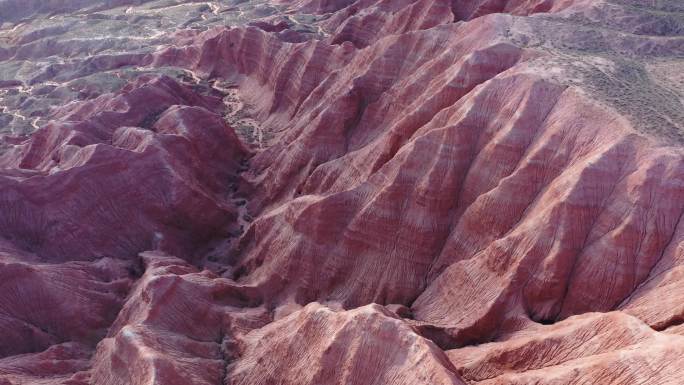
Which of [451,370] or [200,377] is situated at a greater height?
[451,370]

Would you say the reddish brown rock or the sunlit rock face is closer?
the reddish brown rock

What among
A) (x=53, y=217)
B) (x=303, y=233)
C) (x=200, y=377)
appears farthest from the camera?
(x=53, y=217)

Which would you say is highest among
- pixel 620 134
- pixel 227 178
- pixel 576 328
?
pixel 620 134

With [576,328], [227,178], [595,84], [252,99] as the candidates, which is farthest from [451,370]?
[252,99]

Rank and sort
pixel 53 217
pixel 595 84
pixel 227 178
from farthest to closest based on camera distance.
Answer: pixel 227 178
pixel 53 217
pixel 595 84

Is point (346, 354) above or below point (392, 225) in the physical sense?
above

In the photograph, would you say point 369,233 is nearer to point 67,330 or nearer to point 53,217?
point 67,330

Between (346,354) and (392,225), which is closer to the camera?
(346,354)

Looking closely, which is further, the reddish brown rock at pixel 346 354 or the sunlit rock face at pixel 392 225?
the sunlit rock face at pixel 392 225
